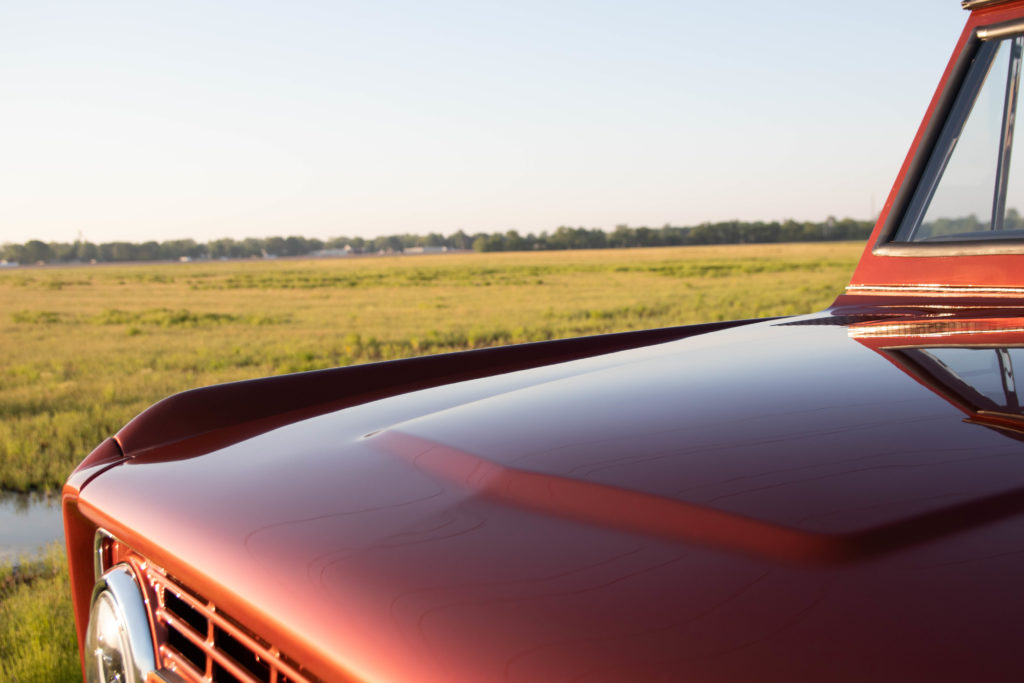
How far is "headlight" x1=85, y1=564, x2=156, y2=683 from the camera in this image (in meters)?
1.04

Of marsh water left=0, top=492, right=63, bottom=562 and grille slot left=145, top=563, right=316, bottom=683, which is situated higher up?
grille slot left=145, top=563, right=316, bottom=683

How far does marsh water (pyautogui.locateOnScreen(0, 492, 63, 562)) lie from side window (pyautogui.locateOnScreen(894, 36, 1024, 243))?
12.6ft

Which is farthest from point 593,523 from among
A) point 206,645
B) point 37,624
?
point 37,624

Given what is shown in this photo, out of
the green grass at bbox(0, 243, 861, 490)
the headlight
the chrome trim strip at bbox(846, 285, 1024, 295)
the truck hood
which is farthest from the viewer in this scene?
the green grass at bbox(0, 243, 861, 490)

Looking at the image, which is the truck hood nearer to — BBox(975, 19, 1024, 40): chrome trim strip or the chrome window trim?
the chrome window trim

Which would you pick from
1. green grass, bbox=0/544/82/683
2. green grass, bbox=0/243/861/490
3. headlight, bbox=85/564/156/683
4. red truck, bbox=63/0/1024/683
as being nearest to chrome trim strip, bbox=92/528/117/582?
red truck, bbox=63/0/1024/683

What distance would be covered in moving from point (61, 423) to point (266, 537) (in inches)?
273

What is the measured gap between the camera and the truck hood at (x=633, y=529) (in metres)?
0.61

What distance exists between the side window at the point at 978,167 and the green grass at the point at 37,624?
273 centimetres

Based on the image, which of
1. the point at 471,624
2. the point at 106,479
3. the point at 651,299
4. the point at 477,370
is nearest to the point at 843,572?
the point at 471,624

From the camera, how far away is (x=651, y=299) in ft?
77.3

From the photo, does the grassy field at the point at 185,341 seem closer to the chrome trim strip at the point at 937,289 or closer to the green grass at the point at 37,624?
the green grass at the point at 37,624

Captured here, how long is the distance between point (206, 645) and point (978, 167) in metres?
2.06

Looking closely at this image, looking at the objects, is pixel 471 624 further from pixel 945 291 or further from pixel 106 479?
pixel 945 291
